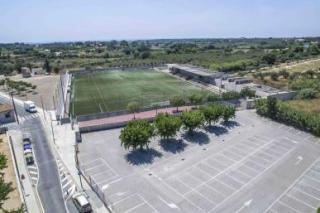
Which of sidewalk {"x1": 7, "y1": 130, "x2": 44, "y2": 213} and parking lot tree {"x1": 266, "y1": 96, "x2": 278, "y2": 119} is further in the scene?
parking lot tree {"x1": 266, "y1": 96, "x2": 278, "y2": 119}

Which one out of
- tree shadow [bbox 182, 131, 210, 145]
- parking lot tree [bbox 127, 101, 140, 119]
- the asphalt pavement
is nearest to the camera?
the asphalt pavement

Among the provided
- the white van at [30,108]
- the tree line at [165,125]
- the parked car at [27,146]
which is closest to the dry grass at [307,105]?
the tree line at [165,125]

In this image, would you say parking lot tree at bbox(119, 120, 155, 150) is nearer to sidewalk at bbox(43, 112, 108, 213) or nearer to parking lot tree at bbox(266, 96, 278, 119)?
sidewalk at bbox(43, 112, 108, 213)

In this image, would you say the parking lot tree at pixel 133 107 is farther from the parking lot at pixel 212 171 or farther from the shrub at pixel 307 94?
the shrub at pixel 307 94

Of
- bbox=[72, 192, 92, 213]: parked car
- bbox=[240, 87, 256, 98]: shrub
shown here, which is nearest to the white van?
bbox=[72, 192, 92, 213]: parked car

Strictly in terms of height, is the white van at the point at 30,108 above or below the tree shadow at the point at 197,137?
above

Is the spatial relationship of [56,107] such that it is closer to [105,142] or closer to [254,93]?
[105,142]

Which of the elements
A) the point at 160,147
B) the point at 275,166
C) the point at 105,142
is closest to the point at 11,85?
the point at 105,142
